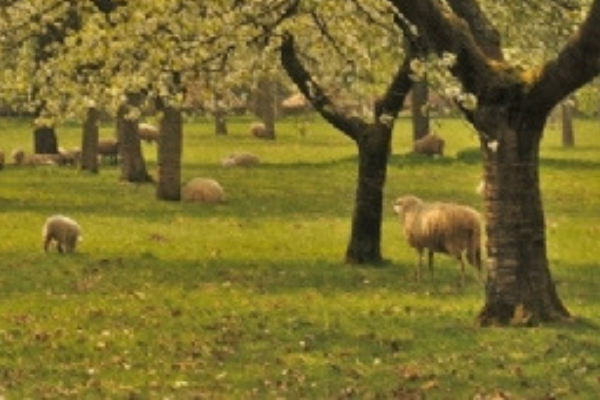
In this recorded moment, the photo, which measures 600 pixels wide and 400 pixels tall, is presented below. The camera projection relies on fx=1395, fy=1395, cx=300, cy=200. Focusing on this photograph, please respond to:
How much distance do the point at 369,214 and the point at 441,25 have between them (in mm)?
9159

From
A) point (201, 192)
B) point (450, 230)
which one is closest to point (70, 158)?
point (201, 192)

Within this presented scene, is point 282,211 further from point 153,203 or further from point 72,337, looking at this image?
point 72,337

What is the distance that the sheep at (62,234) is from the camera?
93.3 feet

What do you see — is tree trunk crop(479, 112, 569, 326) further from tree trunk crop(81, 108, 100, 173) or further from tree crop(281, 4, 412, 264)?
tree trunk crop(81, 108, 100, 173)

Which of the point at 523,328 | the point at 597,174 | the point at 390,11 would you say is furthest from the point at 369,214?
the point at 597,174

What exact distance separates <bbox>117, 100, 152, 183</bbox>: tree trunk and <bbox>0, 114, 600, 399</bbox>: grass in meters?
2.98

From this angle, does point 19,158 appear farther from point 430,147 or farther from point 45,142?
point 430,147

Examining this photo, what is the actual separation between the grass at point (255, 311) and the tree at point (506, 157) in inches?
22.0

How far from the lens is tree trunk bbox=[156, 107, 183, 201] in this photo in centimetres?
4000

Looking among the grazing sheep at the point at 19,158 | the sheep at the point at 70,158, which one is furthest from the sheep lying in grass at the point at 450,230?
the grazing sheep at the point at 19,158

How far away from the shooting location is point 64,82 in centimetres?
2462

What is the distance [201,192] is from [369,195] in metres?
14.2

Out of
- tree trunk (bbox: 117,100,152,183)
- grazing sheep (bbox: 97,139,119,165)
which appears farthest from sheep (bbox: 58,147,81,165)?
tree trunk (bbox: 117,100,152,183)

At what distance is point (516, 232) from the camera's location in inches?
765
